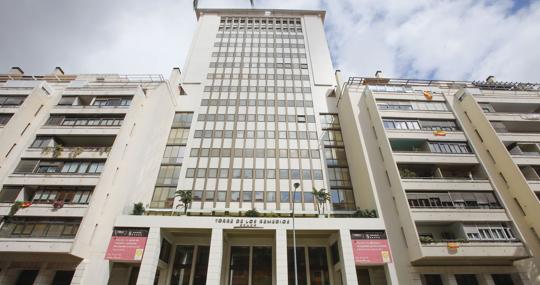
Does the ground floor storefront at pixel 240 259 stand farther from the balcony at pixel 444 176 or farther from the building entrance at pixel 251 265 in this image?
the balcony at pixel 444 176

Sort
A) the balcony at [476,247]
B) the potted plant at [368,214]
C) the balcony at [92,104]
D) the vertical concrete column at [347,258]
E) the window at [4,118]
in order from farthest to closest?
the balcony at [92,104] < the window at [4,118] < the potted plant at [368,214] < the vertical concrete column at [347,258] < the balcony at [476,247]

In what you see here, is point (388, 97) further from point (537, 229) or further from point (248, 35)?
point (248, 35)

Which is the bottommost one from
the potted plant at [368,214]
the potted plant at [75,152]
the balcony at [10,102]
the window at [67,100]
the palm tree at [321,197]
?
the potted plant at [368,214]

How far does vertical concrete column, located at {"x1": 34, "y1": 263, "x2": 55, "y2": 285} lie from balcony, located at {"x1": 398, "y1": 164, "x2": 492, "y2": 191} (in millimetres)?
37727

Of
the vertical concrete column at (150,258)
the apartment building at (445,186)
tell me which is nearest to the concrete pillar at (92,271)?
the vertical concrete column at (150,258)

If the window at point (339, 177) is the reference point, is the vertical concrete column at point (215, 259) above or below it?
below

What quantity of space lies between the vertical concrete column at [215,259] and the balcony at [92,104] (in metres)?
19.8

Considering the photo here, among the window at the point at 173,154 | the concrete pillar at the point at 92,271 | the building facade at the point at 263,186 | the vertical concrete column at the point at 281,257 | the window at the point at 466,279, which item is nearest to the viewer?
the concrete pillar at the point at 92,271

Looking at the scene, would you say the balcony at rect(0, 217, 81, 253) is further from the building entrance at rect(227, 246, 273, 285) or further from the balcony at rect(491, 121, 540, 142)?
the balcony at rect(491, 121, 540, 142)

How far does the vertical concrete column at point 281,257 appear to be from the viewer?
82.4 ft

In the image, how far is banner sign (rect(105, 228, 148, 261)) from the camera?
84.8ft

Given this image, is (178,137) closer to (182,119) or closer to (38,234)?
(182,119)

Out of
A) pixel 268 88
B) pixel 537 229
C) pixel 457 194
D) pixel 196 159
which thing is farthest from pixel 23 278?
pixel 537 229

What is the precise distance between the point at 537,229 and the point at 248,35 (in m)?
58.4
